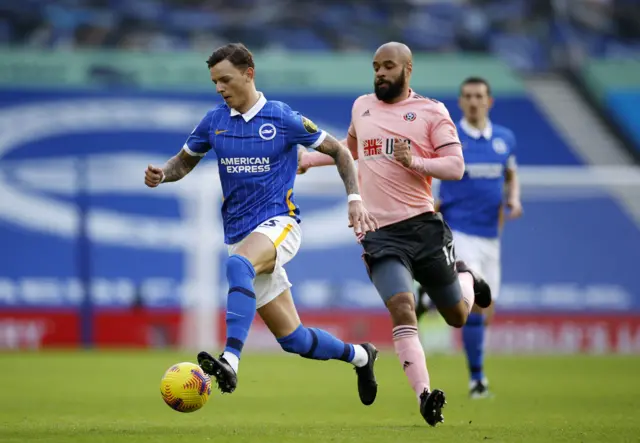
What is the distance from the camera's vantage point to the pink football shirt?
294 inches

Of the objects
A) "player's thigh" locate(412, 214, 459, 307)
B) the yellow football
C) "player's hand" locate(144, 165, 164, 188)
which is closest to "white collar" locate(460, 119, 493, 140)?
"player's thigh" locate(412, 214, 459, 307)

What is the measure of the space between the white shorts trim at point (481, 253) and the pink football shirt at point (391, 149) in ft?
9.39

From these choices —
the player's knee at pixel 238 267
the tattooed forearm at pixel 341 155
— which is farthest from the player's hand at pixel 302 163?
the player's knee at pixel 238 267

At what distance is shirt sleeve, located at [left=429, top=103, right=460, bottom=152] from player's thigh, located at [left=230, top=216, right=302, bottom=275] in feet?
3.43

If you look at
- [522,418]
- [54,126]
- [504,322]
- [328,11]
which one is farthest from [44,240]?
[522,418]

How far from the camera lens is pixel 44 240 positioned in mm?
20328

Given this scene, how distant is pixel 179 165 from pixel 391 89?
4.81 ft

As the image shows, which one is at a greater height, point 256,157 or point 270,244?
point 256,157

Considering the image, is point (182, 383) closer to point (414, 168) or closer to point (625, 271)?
point (414, 168)

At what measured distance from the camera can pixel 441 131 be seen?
24.3ft

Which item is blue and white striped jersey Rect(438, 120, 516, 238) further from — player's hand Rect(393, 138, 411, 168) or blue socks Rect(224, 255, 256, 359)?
blue socks Rect(224, 255, 256, 359)

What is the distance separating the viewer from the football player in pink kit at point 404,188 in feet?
23.7

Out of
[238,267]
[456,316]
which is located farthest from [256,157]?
[456,316]

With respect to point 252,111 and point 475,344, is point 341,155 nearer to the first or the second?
point 252,111
